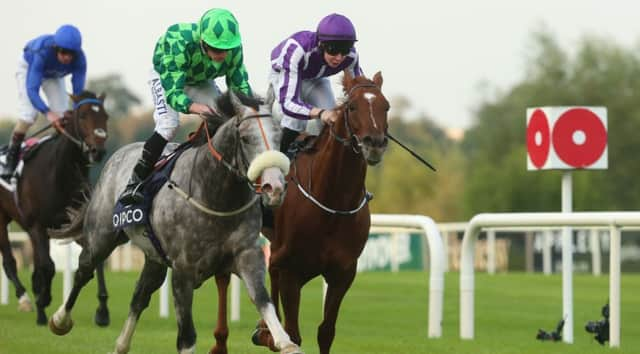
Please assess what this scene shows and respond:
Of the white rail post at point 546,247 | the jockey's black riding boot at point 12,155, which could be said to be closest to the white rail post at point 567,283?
the jockey's black riding boot at point 12,155

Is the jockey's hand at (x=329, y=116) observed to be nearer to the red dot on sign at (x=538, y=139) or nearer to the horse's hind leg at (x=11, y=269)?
the red dot on sign at (x=538, y=139)

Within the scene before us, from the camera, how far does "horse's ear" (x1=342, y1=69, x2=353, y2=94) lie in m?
7.35

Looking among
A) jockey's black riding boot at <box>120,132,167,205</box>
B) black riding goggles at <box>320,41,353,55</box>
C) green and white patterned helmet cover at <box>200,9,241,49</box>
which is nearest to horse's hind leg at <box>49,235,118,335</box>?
jockey's black riding boot at <box>120,132,167,205</box>

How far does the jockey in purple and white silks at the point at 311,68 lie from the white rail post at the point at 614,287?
1838 millimetres

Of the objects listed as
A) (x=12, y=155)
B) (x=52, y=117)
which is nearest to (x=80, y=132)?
(x=52, y=117)

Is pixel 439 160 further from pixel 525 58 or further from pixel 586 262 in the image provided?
pixel 586 262

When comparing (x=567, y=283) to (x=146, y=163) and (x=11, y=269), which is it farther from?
(x=11, y=269)

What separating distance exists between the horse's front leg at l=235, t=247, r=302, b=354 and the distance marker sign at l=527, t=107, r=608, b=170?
3597 millimetres

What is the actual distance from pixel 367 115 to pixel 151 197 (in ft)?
4.16

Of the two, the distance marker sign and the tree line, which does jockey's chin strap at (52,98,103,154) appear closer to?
the distance marker sign

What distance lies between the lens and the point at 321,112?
24.8ft

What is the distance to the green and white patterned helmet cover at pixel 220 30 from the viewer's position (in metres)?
7.34

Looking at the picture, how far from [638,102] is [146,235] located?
130ft

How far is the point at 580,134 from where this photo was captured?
390 inches
